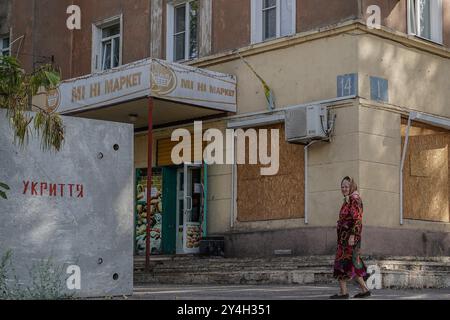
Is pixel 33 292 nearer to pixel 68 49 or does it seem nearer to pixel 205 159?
pixel 205 159

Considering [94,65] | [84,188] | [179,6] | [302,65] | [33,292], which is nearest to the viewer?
[33,292]

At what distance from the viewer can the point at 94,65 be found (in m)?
24.0

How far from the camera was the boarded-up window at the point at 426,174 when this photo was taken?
1844 centimetres

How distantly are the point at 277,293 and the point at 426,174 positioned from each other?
650cm

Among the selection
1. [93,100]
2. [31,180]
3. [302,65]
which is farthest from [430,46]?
[31,180]

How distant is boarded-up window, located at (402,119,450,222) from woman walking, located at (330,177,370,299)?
5.98 metres

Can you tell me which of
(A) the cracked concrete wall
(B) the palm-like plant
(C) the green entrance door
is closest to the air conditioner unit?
(C) the green entrance door

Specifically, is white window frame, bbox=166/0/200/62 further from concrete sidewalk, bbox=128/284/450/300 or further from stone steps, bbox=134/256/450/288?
concrete sidewalk, bbox=128/284/450/300

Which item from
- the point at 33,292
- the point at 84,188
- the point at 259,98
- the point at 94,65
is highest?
the point at 94,65

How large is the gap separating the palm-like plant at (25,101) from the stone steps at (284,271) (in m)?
6.72

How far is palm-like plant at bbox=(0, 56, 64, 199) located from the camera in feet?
33.2

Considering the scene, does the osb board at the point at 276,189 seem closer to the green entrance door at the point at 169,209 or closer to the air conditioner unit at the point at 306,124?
the air conditioner unit at the point at 306,124

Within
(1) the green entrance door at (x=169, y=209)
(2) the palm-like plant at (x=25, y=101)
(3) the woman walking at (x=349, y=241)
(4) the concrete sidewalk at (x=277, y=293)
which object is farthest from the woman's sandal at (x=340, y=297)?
(1) the green entrance door at (x=169, y=209)

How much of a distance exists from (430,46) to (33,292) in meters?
11.6
